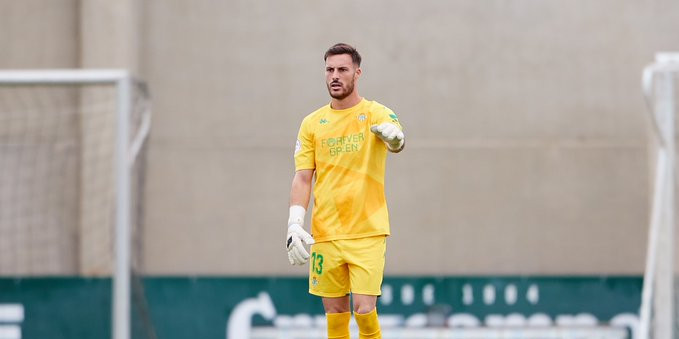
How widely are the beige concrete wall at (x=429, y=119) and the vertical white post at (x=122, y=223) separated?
86.0 inches

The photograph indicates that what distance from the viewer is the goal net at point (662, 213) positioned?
888 centimetres

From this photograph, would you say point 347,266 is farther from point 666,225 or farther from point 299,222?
point 666,225

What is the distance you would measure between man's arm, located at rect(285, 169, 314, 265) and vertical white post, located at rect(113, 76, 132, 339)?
10.9 ft

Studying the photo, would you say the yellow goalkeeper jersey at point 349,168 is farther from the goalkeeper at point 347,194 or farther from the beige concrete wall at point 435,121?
the beige concrete wall at point 435,121

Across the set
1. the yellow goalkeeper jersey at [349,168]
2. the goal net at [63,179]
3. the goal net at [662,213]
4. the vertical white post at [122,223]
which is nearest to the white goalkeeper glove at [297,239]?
the yellow goalkeeper jersey at [349,168]

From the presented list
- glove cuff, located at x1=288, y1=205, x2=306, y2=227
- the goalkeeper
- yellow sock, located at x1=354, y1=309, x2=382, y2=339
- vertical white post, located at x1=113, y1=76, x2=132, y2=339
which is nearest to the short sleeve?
the goalkeeper

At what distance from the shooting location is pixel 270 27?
1188cm

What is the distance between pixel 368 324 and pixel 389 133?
3.52 feet

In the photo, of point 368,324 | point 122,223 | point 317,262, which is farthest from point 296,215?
point 122,223

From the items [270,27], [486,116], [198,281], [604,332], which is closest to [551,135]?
[486,116]

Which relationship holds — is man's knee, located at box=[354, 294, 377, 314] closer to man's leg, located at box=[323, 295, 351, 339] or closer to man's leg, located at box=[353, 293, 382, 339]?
man's leg, located at box=[353, 293, 382, 339]

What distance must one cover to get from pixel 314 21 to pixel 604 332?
13.0ft

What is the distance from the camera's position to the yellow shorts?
642cm

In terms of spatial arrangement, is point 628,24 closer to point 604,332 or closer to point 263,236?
point 604,332
